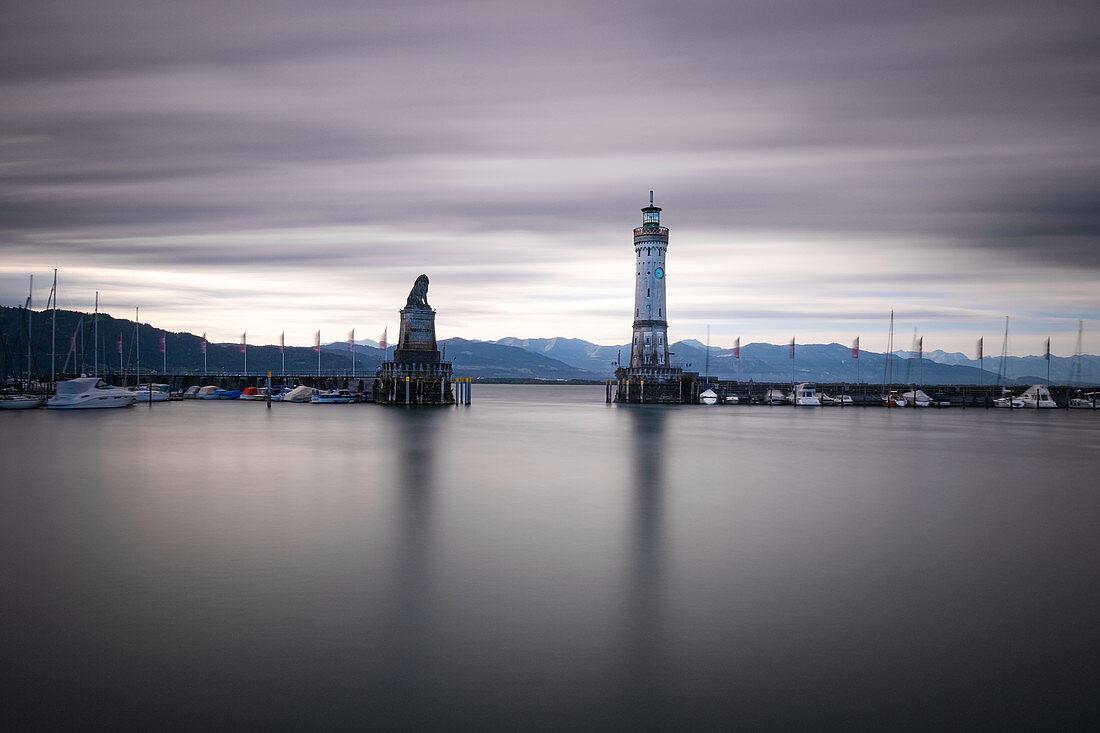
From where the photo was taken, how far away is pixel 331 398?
94.4 metres

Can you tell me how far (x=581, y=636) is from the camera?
11.7 meters

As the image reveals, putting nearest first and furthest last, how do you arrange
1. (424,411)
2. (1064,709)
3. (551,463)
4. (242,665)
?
1. (1064,709)
2. (242,665)
3. (551,463)
4. (424,411)

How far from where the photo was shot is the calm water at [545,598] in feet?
30.5

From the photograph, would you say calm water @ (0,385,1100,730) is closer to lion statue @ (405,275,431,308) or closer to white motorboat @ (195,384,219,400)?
lion statue @ (405,275,431,308)

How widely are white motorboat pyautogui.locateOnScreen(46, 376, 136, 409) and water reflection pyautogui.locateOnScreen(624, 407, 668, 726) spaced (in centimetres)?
6094

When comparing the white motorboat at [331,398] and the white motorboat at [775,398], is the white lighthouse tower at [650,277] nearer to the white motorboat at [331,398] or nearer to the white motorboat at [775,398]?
the white motorboat at [775,398]

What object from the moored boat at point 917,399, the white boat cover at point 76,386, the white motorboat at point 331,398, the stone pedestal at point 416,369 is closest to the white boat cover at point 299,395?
the white motorboat at point 331,398

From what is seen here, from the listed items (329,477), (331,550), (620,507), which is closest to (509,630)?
(331,550)

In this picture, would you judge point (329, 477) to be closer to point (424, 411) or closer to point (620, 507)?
point (620, 507)

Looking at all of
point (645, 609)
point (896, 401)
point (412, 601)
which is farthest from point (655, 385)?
point (412, 601)

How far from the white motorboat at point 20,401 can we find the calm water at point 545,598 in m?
43.4

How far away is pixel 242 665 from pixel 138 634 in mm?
2472

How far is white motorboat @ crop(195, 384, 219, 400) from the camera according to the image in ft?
344

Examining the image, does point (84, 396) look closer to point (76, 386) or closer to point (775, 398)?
point (76, 386)
